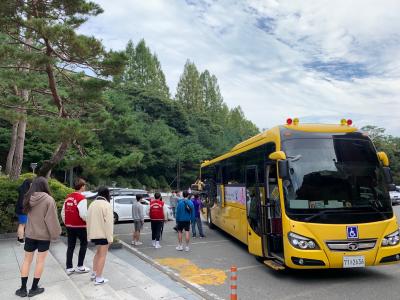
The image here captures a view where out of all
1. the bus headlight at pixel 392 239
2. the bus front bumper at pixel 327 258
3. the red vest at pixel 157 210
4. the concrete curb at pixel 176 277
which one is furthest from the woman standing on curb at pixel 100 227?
the bus headlight at pixel 392 239

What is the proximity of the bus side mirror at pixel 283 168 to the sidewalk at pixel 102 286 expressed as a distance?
2727mm

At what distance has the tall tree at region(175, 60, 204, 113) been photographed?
7469 centimetres

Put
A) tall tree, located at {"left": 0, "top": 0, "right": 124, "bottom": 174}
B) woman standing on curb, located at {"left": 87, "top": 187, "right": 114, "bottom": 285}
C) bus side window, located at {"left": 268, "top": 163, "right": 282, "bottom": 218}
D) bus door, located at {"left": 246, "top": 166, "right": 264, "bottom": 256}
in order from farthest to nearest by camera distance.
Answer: tall tree, located at {"left": 0, "top": 0, "right": 124, "bottom": 174} → bus door, located at {"left": 246, "top": 166, "right": 264, "bottom": 256} → bus side window, located at {"left": 268, "top": 163, "right": 282, "bottom": 218} → woman standing on curb, located at {"left": 87, "top": 187, "right": 114, "bottom": 285}

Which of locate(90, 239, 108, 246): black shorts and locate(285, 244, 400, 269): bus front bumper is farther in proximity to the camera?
locate(285, 244, 400, 269): bus front bumper

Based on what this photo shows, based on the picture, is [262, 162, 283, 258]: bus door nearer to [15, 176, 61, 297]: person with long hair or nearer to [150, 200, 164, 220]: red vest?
[150, 200, 164, 220]: red vest

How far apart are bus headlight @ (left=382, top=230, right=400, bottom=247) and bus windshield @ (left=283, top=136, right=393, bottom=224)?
35 cm

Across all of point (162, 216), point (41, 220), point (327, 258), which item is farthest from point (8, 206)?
point (327, 258)

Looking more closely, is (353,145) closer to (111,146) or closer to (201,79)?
(111,146)

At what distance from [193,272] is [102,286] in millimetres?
2472

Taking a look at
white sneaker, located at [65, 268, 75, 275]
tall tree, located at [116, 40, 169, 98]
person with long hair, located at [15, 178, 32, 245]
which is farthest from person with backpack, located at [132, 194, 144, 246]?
tall tree, located at [116, 40, 169, 98]

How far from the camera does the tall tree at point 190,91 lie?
245ft

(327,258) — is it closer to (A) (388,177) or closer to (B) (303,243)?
(B) (303,243)

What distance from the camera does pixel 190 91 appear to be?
75562 millimetres

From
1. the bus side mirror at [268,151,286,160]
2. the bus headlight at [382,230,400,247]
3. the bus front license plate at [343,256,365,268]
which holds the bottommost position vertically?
the bus front license plate at [343,256,365,268]
